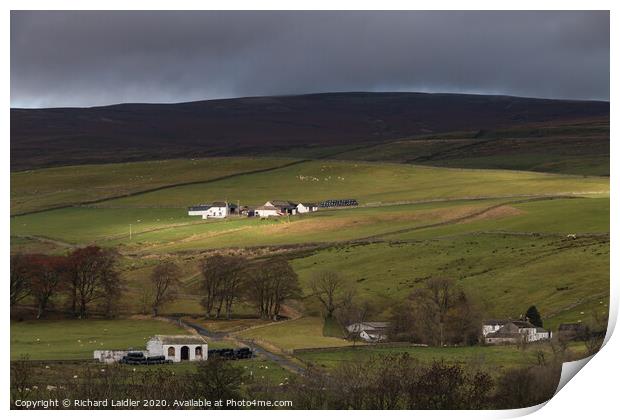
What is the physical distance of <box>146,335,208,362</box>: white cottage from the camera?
126 feet

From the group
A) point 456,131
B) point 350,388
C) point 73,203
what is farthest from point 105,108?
point 350,388

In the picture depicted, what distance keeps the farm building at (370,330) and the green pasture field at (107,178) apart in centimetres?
2480

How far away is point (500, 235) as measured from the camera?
55.2 metres

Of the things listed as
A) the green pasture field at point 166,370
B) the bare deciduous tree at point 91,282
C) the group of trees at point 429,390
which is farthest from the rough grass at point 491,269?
the group of trees at point 429,390

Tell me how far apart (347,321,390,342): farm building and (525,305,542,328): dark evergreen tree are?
537 cm

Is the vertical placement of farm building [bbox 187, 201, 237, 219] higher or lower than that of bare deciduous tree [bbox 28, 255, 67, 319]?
higher

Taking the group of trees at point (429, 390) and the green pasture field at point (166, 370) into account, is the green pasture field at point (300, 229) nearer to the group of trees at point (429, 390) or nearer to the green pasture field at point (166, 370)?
the green pasture field at point (166, 370)

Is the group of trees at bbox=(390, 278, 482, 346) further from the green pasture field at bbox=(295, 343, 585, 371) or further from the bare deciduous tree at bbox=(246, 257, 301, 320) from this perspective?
the bare deciduous tree at bbox=(246, 257, 301, 320)

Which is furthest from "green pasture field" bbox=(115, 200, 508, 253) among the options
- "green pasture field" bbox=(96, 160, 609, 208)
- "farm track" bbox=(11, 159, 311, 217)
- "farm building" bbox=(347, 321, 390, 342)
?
"farm building" bbox=(347, 321, 390, 342)

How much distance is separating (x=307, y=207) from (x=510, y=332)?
3288 cm

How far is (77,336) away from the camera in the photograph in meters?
42.1

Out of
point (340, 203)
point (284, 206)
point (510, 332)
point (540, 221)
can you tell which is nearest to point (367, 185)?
point (340, 203)
